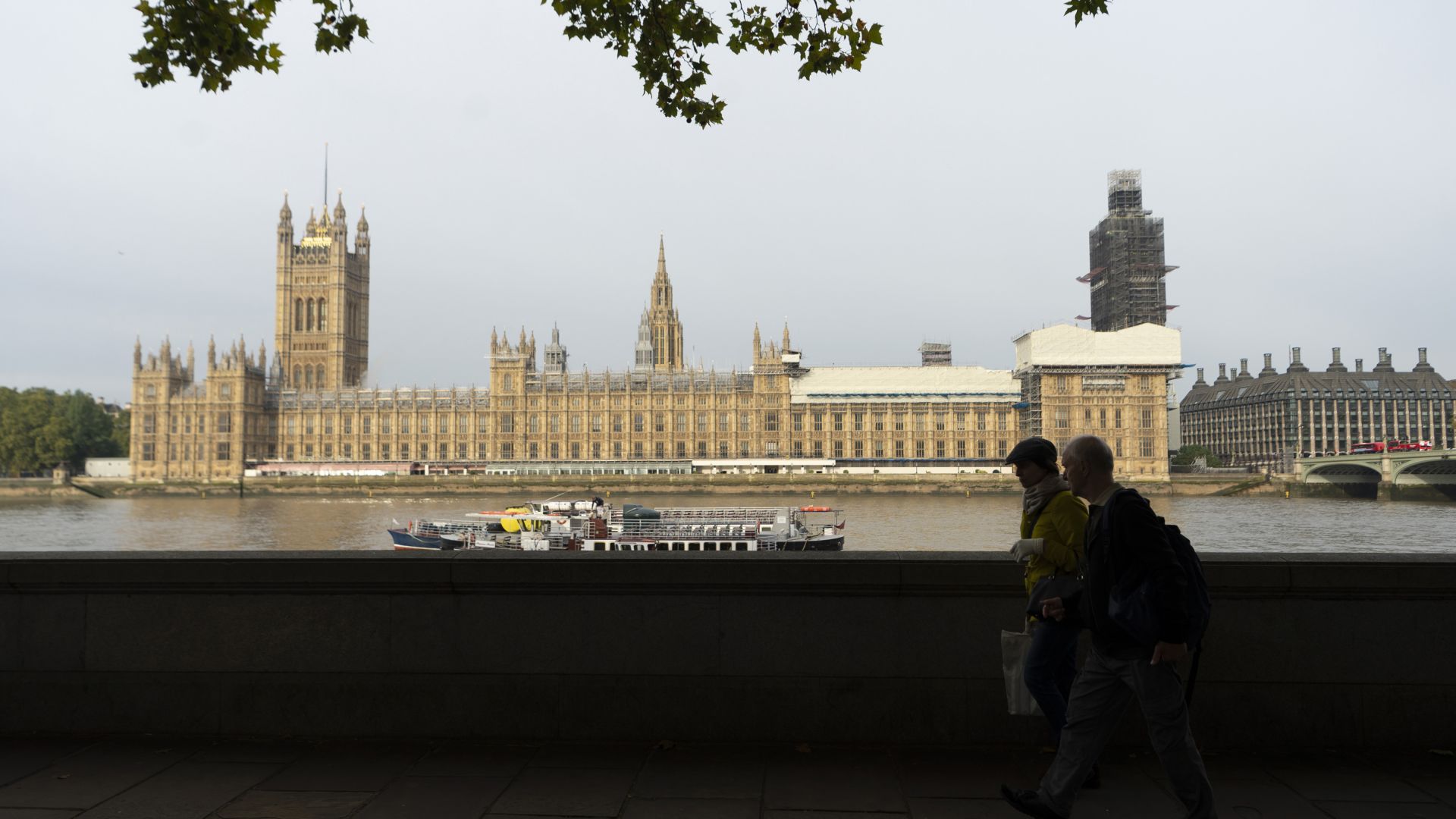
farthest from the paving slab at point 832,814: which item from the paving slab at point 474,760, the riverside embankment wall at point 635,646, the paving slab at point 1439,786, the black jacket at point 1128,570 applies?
the paving slab at point 1439,786

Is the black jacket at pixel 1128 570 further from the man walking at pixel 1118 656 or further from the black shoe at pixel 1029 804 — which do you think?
the black shoe at pixel 1029 804

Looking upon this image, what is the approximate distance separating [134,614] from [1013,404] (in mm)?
89557

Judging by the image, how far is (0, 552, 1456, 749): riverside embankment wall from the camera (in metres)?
4.99

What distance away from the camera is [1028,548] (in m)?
4.36

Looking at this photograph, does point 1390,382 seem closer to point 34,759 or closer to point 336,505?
point 336,505

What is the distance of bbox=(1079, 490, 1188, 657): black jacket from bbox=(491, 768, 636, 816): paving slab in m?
2.12

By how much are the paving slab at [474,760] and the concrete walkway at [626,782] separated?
0.01 metres

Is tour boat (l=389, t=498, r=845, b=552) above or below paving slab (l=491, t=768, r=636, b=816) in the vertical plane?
below

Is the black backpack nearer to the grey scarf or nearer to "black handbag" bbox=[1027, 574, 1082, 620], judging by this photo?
"black handbag" bbox=[1027, 574, 1082, 620]

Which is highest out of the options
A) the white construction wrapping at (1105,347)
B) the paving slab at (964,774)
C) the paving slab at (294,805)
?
the white construction wrapping at (1105,347)

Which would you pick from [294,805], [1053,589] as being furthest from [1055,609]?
[294,805]

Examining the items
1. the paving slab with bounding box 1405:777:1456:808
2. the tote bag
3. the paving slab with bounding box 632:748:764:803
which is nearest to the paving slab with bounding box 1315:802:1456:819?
the paving slab with bounding box 1405:777:1456:808

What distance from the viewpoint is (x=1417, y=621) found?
4969 mm

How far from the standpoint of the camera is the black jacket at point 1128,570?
353 cm
